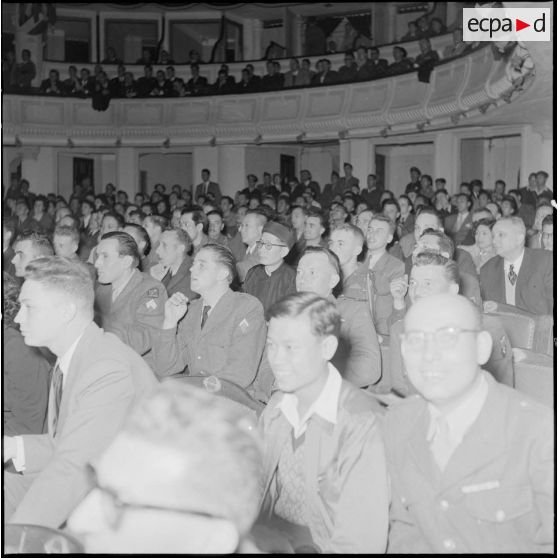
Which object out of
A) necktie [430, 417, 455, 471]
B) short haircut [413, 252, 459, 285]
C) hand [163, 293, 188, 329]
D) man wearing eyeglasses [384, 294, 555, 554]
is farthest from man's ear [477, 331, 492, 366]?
hand [163, 293, 188, 329]

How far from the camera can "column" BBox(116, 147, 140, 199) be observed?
22.2 m

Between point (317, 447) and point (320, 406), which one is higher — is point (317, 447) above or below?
below

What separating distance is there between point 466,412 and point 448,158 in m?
16.3

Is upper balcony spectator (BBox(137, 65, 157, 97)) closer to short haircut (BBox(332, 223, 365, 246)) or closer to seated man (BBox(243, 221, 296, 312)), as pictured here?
seated man (BBox(243, 221, 296, 312))

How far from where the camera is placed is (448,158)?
707 inches

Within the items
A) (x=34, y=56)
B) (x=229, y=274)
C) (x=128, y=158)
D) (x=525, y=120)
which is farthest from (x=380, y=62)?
(x=229, y=274)

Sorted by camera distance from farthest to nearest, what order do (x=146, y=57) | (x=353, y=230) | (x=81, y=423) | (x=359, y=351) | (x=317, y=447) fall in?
1. (x=146, y=57)
2. (x=353, y=230)
3. (x=359, y=351)
4. (x=81, y=423)
5. (x=317, y=447)

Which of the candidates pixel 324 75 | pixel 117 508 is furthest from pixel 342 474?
pixel 324 75

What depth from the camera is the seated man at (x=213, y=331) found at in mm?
4895

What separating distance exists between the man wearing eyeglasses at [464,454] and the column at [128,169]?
20586 millimetres

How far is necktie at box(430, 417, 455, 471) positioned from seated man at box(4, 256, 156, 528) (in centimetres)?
113

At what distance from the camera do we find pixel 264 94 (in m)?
19.0

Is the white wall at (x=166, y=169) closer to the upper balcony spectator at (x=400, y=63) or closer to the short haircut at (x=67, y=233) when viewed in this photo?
the upper balcony spectator at (x=400, y=63)

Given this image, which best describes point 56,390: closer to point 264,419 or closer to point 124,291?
point 264,419
